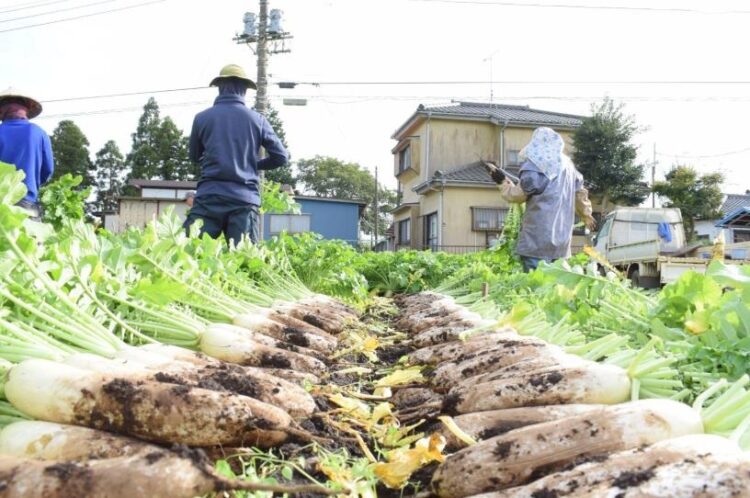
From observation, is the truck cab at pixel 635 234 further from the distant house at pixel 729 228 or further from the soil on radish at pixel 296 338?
the soil on radish at pixel 296 338

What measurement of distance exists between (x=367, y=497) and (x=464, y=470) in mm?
317

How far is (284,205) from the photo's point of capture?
317 inches

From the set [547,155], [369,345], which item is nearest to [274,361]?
[369,345]

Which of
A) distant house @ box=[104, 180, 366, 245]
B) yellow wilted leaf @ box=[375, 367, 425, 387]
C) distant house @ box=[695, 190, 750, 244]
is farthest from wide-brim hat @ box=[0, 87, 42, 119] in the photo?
distant house @ box=[104, 180, 366, 245]

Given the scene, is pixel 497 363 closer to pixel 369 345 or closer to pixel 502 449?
pixel 502 449

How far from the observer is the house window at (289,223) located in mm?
31469

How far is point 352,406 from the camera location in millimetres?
2631

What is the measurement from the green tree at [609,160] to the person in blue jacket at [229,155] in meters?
25.0

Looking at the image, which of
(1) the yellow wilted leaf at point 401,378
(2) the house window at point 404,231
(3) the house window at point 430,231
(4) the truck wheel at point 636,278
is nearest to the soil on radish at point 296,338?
(1) the yellow wilted leaf at point 401,378

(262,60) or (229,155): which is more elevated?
(262,60)

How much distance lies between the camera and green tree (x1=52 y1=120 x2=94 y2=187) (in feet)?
144

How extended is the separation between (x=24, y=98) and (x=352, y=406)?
4825 mm

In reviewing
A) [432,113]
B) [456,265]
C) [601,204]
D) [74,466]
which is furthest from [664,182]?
[74,466]

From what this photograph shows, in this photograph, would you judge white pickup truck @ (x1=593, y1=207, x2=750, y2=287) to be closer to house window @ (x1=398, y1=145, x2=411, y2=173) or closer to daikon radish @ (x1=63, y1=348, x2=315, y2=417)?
daikon radish @ (x1=63, y1=348, x2=315, y2=417)
